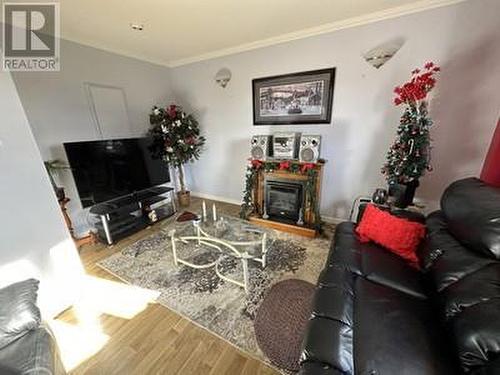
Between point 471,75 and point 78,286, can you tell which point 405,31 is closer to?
point 471,75

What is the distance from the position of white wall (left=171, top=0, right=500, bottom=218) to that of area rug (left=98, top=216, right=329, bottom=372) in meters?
1.07

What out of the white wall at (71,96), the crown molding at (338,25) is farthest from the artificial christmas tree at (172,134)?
the crown molding at (338,25)

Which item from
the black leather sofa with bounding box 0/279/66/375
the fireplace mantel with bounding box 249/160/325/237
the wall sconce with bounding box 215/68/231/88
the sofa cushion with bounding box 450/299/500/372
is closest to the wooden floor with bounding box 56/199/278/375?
the black leather sofa with bounding box 0/279/66/375

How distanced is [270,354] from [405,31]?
10.4 ft

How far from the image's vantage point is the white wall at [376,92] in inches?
79.0

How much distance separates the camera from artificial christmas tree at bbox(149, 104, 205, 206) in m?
3.35

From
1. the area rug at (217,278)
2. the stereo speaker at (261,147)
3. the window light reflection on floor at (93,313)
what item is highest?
the stereo speaker at (261,147)

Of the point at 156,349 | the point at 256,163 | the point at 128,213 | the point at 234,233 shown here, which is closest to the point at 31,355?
the point at 156,349

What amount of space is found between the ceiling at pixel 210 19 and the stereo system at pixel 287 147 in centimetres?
124

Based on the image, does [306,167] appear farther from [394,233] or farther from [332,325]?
[332,325]

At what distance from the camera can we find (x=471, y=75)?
6.66 feet

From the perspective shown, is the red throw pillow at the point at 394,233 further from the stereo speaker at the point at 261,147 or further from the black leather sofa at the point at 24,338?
the black leather sofa at the point at 24,338

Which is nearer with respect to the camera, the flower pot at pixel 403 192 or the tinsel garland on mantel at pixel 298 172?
the flower pot at pixel 403 192

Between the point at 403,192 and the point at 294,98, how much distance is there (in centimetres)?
174
